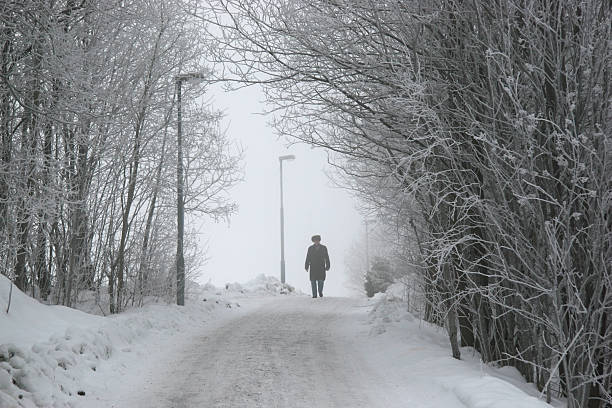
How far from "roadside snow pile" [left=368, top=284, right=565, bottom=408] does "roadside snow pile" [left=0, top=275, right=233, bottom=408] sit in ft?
13.1

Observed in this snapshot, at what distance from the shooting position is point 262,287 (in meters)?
24.5

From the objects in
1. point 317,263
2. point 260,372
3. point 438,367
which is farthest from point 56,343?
point 317,263

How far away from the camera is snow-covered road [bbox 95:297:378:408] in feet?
23.4

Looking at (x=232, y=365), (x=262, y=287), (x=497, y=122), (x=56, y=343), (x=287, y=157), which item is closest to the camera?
(x=497, y=122)

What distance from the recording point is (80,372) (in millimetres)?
7773

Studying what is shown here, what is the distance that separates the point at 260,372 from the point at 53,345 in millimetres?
2705

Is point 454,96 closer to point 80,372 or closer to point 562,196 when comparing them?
point 562,196

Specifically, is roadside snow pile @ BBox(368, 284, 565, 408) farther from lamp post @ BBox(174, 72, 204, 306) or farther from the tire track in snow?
lamp post @ BBox(174, 72, 204, 306)

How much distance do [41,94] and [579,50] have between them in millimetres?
7629

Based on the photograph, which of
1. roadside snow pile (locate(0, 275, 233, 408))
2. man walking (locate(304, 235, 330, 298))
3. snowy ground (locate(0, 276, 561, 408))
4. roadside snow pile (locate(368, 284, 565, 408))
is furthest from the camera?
man walking (locate(304, 235, 330, 298))

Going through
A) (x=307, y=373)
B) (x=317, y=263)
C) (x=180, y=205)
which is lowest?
(x=307, y=373)

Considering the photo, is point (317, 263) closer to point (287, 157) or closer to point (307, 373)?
point (287, 157)

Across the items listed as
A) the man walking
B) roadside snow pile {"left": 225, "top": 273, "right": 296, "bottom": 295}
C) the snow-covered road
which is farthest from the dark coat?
the snow-covered road

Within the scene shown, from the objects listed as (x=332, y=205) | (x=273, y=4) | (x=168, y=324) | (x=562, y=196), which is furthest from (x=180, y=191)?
(x=332, y=205)
